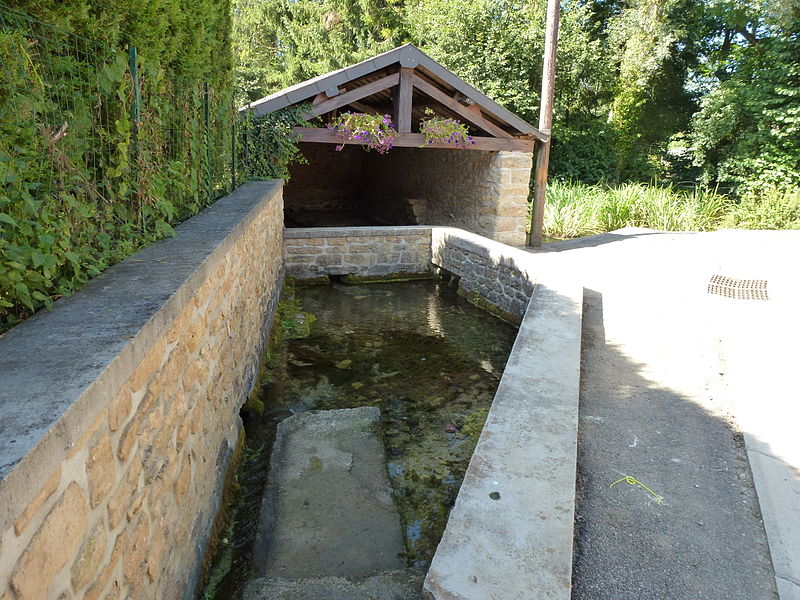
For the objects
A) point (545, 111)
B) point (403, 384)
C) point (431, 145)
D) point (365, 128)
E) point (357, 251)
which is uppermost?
point (545, 111)

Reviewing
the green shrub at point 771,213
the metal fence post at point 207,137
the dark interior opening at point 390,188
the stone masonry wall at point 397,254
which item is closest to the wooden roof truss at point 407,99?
the dark interior opening at point 390,188

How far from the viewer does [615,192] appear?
12.3m

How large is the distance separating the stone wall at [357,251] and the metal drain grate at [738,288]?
4.10 metres

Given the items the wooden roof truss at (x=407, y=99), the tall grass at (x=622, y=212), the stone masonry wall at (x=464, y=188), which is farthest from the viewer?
the tall grass at (x=622, y=212)

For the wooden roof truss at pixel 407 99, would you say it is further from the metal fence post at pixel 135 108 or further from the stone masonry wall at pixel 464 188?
the metal fence post at pixel 135 108

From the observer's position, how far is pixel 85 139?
2.19 metres

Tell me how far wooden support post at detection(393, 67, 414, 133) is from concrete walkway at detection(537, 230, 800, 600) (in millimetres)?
3800

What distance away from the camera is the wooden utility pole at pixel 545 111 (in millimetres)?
9406

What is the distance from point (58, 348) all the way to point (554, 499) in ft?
5.96

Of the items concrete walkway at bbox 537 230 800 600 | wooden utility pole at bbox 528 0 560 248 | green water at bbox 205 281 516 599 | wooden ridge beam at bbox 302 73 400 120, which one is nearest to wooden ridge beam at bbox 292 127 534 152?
wooden ridge beam at bbox 302 73 400 120

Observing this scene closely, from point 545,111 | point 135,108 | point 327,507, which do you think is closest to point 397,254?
point 545,111

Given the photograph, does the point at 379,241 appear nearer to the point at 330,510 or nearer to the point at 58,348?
the point at 330,510

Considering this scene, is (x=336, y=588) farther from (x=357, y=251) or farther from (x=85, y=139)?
(x=357, y=251)

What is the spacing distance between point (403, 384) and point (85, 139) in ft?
11.2
